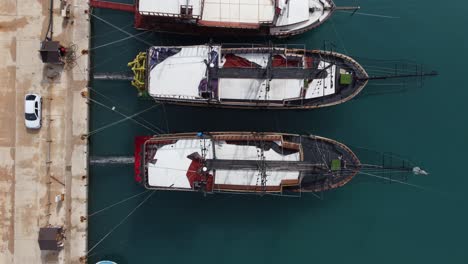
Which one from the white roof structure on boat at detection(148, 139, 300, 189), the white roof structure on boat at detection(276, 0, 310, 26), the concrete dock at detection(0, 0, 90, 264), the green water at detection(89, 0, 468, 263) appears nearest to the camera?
the white roof structure on boat at detection(148, 139, 300, 189)

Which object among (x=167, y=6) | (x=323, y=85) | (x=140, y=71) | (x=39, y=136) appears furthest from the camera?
(x=39, y=136)

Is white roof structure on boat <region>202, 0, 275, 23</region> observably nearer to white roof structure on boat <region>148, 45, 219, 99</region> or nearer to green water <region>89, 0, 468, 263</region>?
white roof structure on boat <region>148, 45, 219, 99</region>

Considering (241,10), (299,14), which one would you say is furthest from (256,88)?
(299,14)

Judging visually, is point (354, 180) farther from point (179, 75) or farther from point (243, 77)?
point (179, 75)

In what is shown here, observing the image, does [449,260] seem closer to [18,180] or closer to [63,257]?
[63,257]

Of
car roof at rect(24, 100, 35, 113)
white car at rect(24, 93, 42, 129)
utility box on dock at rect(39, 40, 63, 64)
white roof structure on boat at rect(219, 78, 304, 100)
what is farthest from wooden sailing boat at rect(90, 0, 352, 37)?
car roof at rect(24, 100, 35, 113)

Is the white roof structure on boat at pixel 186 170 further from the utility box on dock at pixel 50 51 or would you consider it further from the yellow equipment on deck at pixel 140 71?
the utility box on dock at pixel 50 51

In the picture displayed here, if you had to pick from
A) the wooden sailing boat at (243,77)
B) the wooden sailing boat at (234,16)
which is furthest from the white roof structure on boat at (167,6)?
the wooden sailing boat at (243,77)
